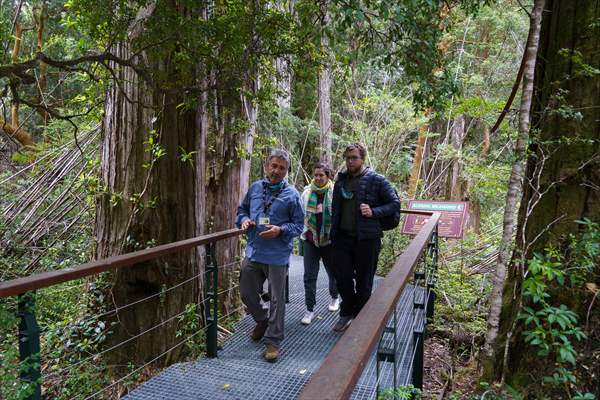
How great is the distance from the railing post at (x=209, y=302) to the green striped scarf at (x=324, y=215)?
3.38 ft

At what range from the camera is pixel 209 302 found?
3918 millimetres

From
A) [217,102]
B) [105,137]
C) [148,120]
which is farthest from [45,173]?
[217,102]

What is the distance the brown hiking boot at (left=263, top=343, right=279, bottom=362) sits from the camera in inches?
150

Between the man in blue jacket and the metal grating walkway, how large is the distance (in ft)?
0.71

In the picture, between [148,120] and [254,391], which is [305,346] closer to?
[254,391]

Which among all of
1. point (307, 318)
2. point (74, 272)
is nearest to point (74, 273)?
point (74, 272)

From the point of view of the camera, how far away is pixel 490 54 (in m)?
12.6

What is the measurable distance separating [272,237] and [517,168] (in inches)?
78.1

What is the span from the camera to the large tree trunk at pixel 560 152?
322 cm

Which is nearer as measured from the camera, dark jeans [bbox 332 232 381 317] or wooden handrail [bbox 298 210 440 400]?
wooden handrail [bbox 298 210 440 400]

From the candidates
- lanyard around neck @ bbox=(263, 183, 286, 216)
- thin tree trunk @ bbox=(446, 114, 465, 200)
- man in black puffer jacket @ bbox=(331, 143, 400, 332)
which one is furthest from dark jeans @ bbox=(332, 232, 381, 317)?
thin tree trunk @ bbox=(446, 114, 465, 200)

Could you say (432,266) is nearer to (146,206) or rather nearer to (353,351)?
(146,206)

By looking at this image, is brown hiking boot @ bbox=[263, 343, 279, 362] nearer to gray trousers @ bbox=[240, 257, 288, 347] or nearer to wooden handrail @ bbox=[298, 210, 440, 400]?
gray trousers @ bbox=[240, 257, 288, 347]

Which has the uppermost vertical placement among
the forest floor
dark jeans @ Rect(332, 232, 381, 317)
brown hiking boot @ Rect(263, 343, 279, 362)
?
dark jeans @ Rect(332, 232, 381, 317)
